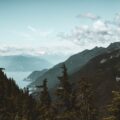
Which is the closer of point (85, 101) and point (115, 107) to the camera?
point (115, 107)

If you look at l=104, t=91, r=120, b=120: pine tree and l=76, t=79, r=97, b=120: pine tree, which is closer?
l=104, t=91, r=120, b=120: pine tree

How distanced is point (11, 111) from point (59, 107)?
22793mm

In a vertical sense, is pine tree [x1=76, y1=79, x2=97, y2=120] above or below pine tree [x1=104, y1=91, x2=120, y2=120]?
above

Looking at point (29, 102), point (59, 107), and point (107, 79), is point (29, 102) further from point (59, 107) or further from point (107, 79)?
point (107, 79)

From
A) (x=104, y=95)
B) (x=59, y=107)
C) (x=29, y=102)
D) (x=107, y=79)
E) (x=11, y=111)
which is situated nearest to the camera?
(x=59, y=107)

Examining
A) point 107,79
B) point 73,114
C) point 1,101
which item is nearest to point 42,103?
point 73,114

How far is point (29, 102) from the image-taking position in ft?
194

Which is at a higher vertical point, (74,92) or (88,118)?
(74,92)

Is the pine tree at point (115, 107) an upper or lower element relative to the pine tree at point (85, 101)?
lower

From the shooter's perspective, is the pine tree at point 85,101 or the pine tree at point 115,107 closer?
the pine tree at point 115,107

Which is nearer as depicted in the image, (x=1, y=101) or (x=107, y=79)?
(x=1, y=101)

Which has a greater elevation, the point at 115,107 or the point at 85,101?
the point at 85,101

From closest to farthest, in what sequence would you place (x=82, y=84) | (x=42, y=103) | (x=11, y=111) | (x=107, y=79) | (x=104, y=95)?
(x=82, y=84)
(x=42, y=103)
(x=11, y=111)
(x=104, y=95)
(x=107, y=79)

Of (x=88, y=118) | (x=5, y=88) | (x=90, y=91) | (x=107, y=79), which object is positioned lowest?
(x=88, y=118)
